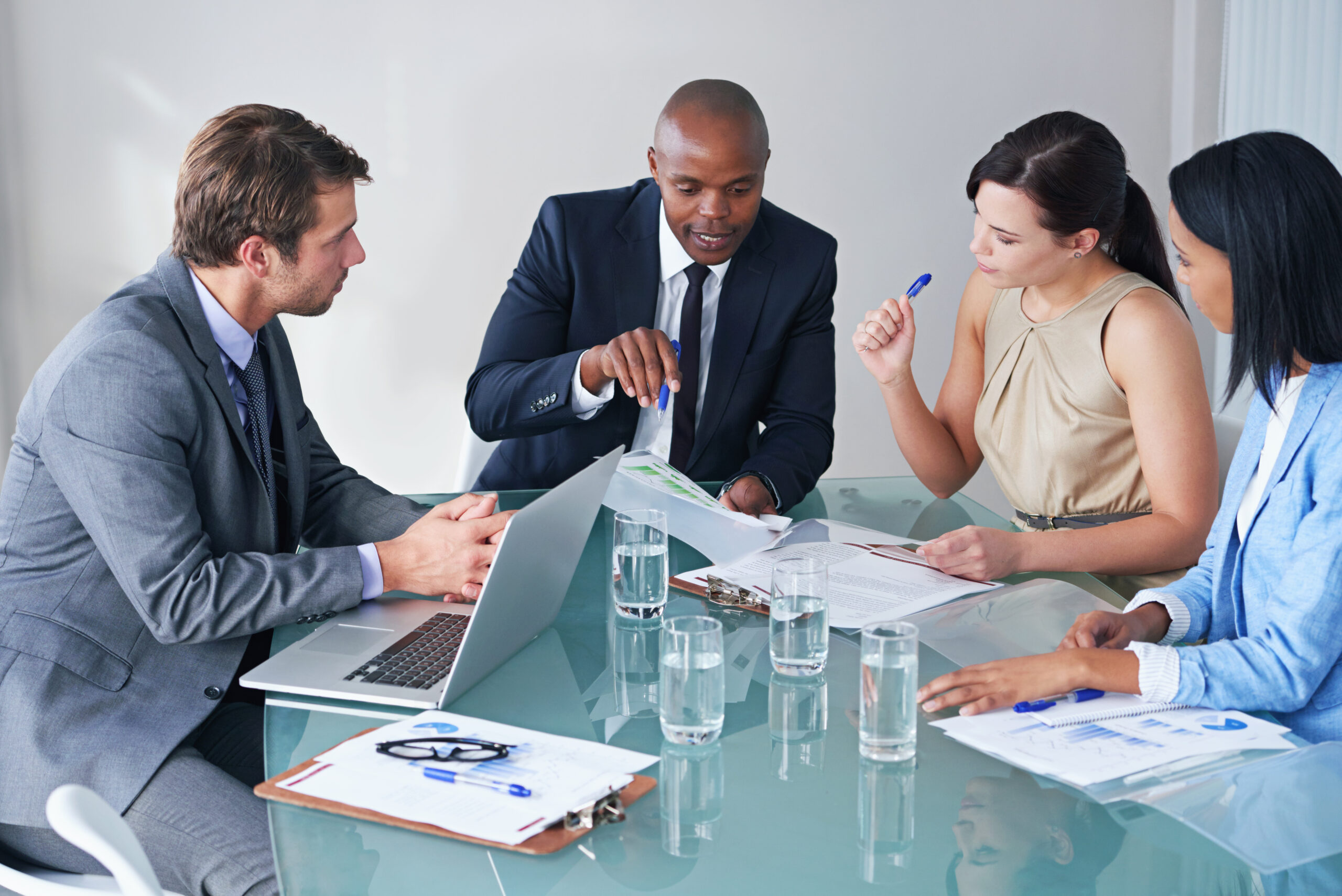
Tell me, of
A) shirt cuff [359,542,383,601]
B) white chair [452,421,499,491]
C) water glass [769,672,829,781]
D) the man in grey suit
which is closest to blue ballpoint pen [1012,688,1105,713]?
water glass [769,672,829,781]

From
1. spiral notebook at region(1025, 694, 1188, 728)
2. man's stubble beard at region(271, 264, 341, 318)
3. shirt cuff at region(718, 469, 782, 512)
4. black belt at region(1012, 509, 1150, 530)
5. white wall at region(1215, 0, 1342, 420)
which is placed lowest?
black belt at region(1012, 509, 1150, 530)

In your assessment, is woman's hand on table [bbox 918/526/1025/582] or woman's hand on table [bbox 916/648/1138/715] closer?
woman's hand on table [bbox 916/648/1138/715]

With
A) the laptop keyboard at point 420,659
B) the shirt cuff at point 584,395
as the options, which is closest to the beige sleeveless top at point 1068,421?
the shirt cuff at point 584,395

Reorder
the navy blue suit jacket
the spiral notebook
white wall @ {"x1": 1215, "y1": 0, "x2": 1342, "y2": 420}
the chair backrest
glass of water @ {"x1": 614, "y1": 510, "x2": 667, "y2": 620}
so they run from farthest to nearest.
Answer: white wall @ {"x1": 1215, "y1": 0, "x2": 1342, "y2": 420}, the navy blue suit jacket, glass of water @ {"x1": 614, "y1": 510, "x2": 667, "y2": 620}, the spiral notebook, the chair backrest

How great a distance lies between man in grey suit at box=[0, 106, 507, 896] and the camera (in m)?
1.33

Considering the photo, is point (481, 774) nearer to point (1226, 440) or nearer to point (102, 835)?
point (102, 835)

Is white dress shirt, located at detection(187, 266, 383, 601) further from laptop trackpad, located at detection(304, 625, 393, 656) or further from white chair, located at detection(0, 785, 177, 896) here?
white chair, located at detection(0, 785, 177, 896)

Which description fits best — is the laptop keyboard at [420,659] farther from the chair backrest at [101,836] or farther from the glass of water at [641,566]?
the chair backrest at [101,836]

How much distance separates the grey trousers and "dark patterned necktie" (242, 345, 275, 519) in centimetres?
44

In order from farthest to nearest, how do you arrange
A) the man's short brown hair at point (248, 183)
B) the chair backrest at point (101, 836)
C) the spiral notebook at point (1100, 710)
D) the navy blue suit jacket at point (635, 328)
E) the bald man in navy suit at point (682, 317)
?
the navy blue suit jacket at point (635, 328) → the bald man in navy suit at point (682, 317) → the man's short brown hair at point (248, 183) → the spiral notebook at point (1100, 710) → the chair backrest at point (101, 836)

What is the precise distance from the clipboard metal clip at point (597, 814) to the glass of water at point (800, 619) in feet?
1.22

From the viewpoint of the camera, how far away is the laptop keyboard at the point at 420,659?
4.14 feet

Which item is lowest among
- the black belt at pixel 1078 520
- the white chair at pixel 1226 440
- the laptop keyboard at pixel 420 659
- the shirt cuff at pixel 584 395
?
the black belt at pixel 1078 520

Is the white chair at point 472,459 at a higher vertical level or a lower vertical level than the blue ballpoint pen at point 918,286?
lower
